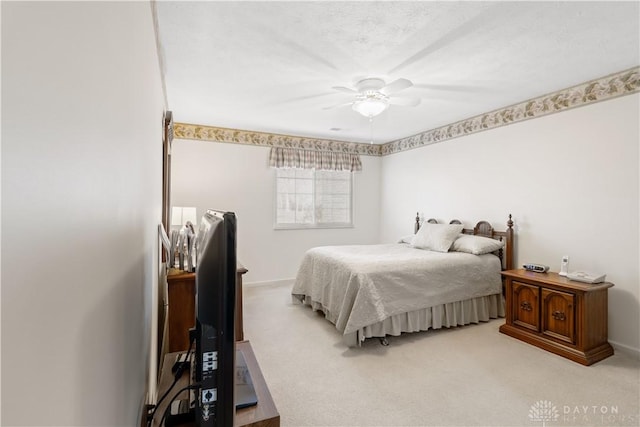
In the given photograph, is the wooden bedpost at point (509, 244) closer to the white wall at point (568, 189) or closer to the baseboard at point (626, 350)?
the white wall at point (568, 189)

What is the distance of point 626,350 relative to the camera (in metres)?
2.80

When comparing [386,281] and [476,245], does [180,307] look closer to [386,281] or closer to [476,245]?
[386,281]

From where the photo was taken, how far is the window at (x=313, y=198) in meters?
5.25

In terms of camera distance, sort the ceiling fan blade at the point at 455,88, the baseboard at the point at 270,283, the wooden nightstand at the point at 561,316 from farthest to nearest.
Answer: the baseboard at the point at 270,283 < the ceiling fan blade at the point at 455,88 < the wooden nightstand at the point at 561,316

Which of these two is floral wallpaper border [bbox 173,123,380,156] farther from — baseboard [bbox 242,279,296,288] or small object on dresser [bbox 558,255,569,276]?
small object on dresser [bbox 558,255,569,276]

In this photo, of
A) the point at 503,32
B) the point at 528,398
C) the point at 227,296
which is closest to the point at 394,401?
the point at 528,398

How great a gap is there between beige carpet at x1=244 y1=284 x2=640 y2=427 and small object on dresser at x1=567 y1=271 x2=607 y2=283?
2.19ft

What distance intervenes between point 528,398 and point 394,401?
918 millimetres

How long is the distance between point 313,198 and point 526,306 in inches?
134

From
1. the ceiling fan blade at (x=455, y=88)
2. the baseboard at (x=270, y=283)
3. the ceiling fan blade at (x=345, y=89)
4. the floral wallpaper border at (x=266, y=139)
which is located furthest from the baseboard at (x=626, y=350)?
the floral wallpaper border at (x=266, y=139)

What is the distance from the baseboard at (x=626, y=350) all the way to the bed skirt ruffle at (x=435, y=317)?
101 centimetres

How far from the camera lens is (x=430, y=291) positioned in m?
3.24

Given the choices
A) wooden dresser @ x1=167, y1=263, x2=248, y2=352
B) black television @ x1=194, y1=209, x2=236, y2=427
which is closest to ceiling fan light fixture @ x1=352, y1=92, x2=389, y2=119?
wooden dresser @ x1=167, y1=263, x2=248, y2=352

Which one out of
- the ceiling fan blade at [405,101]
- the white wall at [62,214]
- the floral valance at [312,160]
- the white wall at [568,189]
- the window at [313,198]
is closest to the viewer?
the white wall at [62,214]
